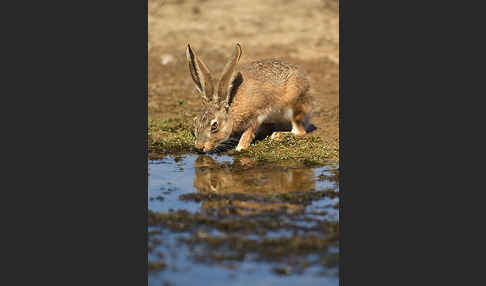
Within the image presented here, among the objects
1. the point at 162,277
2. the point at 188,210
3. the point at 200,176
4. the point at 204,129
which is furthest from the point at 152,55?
the point at 162,277

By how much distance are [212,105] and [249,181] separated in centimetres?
178

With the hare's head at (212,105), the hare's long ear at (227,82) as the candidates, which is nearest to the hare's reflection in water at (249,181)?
the hare's head at (212,105)

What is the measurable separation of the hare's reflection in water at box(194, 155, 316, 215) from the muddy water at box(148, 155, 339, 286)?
0.01 metres

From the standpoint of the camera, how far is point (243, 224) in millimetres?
5180

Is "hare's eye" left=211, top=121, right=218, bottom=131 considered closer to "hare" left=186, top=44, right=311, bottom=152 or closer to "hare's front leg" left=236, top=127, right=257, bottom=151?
"hare" left=186, top=44, right=311, bottom=152

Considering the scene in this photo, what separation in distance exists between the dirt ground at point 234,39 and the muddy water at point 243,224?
4347 mm

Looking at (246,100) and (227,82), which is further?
(246,100)

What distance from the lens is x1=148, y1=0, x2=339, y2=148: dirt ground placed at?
1264 cm

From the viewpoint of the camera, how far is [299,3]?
17.3 meters

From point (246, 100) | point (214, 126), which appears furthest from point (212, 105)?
point (246, 100)

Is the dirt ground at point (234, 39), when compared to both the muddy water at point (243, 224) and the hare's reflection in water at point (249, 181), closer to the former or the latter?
the hare's reflection in water at point (249, 181)

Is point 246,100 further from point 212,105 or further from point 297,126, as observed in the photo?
point 297,126

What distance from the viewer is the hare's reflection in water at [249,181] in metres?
5.82

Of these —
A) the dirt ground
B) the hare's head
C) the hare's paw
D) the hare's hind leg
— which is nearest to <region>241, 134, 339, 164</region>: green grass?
the hare's paw
